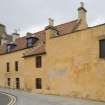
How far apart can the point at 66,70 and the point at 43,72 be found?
181 inches

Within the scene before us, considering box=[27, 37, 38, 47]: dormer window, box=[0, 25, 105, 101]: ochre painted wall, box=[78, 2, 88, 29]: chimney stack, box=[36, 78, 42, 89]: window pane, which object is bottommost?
box=[36, 78, 42, 89]: window pane

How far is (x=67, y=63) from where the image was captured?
26312 mm

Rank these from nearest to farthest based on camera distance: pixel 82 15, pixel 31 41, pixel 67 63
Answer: pixel 67 63
pixel 82 15
pixel 31 41

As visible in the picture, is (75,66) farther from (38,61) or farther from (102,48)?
(38,61)

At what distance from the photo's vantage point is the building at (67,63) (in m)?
23.0

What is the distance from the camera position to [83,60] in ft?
79.9

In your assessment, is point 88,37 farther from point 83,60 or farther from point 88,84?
point 88,84

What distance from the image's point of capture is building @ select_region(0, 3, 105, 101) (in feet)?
75.4

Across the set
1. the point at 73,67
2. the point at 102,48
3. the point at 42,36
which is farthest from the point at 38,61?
the point at 102,48

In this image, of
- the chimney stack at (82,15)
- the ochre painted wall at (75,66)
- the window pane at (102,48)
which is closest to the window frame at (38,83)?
the ochre painted wall at (75,66)

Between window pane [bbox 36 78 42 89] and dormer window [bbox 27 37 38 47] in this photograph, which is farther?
dormer window [bbox 27 37 38 47]

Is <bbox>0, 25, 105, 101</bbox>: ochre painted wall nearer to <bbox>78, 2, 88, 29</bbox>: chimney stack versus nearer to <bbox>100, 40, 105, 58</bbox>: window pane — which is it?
<bbox>100, 40, 105, 58</bbox>: window pane

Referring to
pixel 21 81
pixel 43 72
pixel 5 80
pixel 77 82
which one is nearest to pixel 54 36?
pixel 43 72

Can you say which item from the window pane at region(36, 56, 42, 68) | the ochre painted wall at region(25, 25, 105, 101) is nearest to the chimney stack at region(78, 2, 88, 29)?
the ochre painted wall at region(25, 25, 105, 101)
